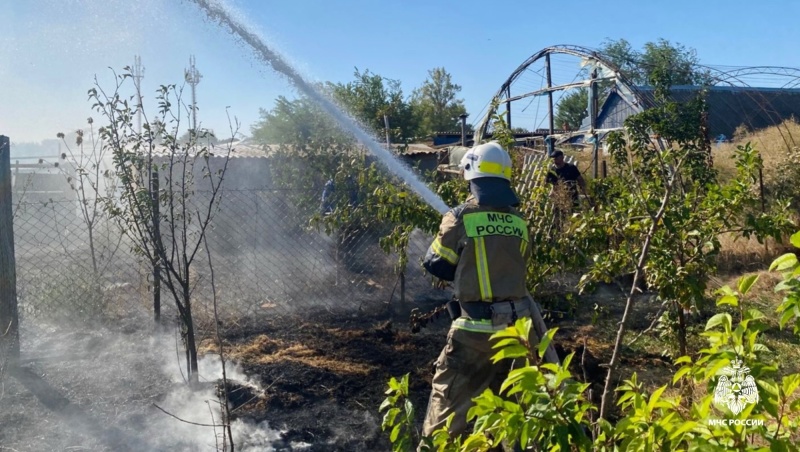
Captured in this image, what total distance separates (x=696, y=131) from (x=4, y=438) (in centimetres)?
574

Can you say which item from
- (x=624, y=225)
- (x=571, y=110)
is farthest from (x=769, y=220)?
(x=571, y=110)

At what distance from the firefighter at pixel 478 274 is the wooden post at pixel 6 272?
328 cm

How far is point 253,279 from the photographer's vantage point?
7824 millimetres

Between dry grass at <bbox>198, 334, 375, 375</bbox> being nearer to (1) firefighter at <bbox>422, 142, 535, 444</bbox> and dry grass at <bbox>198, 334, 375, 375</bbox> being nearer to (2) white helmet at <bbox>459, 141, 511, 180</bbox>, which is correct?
(1) firefighter at <bbox>422, 142, 535, 444</bbox>

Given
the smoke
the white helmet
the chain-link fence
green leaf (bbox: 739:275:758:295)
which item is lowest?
the smoke

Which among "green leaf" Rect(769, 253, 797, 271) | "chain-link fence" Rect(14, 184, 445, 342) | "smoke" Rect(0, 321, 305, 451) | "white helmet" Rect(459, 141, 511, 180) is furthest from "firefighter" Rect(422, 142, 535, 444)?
"chain-link fence" Rect(14, 184, 445, 342)

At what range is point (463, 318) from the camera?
3609mm

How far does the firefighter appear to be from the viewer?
11.5ft

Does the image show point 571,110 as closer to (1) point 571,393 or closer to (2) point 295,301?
(2) point 295,301

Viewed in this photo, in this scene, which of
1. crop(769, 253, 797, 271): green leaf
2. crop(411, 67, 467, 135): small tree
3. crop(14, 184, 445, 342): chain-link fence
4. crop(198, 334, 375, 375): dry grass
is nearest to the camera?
crop(769, 253, 797, 271): green leaf

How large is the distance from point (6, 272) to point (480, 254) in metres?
3.68

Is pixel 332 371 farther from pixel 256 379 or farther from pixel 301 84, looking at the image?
pixel 301 84

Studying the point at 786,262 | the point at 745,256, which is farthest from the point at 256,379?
the point at 745,256

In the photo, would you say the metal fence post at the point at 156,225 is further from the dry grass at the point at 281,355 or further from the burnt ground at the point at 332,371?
the burnt ground at the point at 332,371
